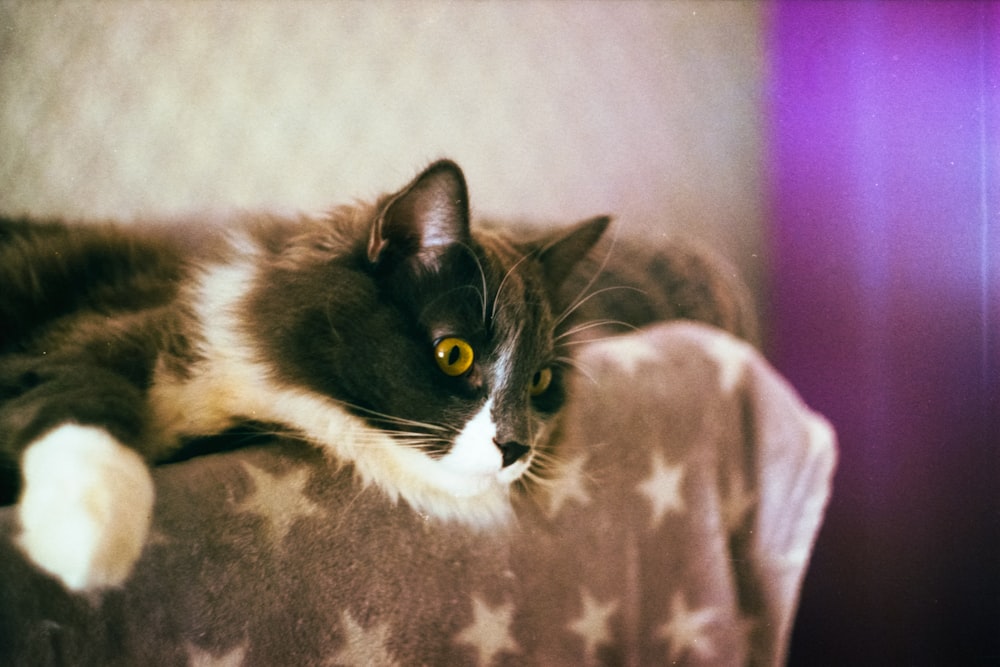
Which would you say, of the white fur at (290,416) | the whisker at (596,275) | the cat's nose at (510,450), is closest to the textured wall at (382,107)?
the whisker at (596,275)

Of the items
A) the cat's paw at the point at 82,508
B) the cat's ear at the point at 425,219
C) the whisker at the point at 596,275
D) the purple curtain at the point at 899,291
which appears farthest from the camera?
the purple curtain at the point at 899,291

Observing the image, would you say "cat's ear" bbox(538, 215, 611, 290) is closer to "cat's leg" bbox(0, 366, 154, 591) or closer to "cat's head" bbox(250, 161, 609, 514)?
"cat's head" bbox(250, 161, 609, 514)

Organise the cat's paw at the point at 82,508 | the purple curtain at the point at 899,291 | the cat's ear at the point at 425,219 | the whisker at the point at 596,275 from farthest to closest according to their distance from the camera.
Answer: the purple curtain at the point at 899,291
the whisker at the point at 596,275
the cat's ear at the point at 425,219
the cat's paw at the point at 82,508

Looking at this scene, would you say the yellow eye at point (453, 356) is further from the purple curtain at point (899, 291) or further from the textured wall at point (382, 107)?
the purple curtain at point (899, 291)

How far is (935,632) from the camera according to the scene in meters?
1.18

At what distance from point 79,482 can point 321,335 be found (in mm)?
297

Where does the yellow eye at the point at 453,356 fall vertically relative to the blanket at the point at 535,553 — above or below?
above

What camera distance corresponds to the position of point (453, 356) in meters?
0.87

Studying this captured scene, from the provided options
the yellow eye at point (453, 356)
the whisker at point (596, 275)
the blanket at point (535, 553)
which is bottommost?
the blanket at point (535, 553)

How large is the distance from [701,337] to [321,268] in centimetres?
60

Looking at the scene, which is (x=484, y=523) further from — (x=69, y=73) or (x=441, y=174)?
(x=69, y=73)

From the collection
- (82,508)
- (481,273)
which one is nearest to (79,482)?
(82,508)

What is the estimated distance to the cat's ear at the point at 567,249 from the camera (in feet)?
3.25

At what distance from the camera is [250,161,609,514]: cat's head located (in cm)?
85
